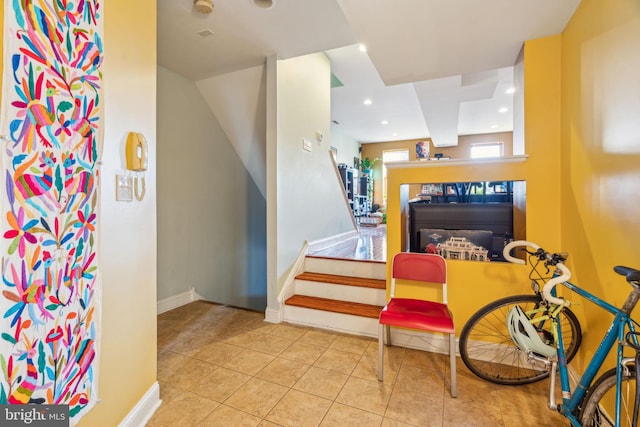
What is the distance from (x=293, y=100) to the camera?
10.1 feet

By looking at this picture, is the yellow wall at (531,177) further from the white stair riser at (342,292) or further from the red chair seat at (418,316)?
the white stair riser at (342,292)

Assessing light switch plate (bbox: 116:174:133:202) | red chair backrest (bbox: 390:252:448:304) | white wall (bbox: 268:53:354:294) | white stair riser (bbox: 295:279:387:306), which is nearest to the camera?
light switch plate (bbox: 116:174:133:202)

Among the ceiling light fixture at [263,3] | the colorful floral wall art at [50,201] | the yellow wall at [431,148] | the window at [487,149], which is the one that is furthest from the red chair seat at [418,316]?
the window at [487,149]

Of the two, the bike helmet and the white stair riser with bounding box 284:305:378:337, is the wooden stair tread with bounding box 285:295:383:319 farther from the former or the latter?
the bike helmet

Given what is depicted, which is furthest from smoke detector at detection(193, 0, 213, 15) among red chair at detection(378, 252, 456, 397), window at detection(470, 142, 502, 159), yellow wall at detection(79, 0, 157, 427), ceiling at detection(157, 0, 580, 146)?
window at detection(470, 142, 502, 159)

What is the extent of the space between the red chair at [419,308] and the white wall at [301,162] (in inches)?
48.8

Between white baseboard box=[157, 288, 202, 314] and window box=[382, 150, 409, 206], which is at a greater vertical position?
window box=[382, 150, 409, 206]

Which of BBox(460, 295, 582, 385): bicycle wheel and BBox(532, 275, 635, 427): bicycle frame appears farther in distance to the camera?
BBox(460, 295, 582, 385): bicycle wheel

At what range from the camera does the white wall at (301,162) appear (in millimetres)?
2877

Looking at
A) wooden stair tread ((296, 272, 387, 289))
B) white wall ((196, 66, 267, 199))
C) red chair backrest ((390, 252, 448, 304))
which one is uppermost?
white wall ((196, 66, 267, 199))

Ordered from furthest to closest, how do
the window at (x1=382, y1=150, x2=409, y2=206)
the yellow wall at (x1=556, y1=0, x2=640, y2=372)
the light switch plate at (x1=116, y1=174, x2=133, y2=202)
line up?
the window at (x1=382, y1=150, x2=409, y2=206), the light switch plate at (x1=116, y1=174, x2=133, y2=202), the yellow wall at (x1=556, y1=0, x2=640, y2=372)

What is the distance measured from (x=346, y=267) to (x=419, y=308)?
3.83 ft

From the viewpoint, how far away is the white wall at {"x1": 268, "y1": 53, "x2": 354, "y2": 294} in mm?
2877

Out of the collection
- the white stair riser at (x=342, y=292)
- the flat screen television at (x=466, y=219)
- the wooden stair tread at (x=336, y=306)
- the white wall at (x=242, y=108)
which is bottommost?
the wooden stair tread at (x=336, y=306)
